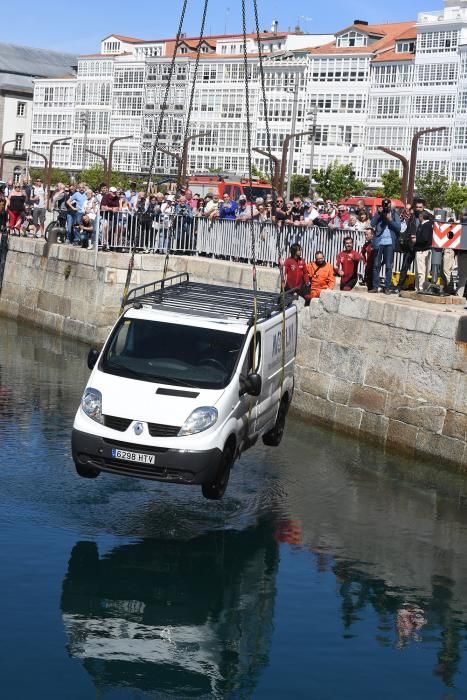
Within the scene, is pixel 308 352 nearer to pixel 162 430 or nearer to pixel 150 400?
pixel 150 400

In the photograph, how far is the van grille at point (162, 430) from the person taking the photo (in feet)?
46.9

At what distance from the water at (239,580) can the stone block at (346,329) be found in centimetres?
243

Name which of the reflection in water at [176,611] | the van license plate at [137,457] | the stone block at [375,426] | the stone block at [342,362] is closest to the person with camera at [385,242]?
the stone block at [342,362]

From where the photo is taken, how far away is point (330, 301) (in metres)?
23.1

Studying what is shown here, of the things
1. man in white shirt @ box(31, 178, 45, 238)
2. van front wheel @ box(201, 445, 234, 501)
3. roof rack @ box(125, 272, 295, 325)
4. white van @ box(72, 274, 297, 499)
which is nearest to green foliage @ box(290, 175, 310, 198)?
man in white shirt @ box(31, 178, 45, 238)

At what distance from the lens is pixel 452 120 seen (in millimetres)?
104188

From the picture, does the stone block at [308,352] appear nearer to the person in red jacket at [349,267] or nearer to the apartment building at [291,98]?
the person in red jacket at [349,267]

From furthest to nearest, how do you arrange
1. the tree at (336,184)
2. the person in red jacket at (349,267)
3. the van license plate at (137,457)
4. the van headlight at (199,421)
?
the tree at (336,184), the person in red jacket at (349,267), the van headlight at (199,421), the van license plate at (137,457)

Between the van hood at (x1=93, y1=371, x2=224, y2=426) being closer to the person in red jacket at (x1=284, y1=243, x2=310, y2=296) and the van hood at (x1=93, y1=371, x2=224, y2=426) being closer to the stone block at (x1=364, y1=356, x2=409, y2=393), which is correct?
the stone block at (x1=364, y1=356, x2=409, y2=393)

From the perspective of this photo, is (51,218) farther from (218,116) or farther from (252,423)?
(218,116)

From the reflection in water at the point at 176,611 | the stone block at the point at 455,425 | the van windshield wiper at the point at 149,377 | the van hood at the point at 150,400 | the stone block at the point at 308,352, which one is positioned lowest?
the reflection in water at the point at 176,611

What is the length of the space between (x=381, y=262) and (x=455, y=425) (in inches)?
186

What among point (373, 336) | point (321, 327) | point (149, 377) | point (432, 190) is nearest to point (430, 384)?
point (373, 336)

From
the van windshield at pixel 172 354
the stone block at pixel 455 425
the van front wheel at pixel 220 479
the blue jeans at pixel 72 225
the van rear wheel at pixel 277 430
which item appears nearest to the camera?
the van front wheel at pixel 220 479
